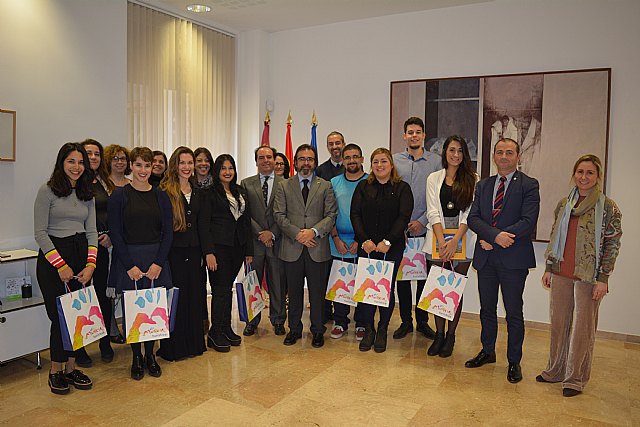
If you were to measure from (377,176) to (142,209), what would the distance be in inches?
71.2

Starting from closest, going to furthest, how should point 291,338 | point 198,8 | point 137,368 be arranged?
1. point 137,368
2. point 291,338
3. point 198,8

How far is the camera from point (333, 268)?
462 cm

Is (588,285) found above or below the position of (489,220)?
below

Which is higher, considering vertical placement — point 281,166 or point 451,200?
point 281,166

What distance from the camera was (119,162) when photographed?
441cm

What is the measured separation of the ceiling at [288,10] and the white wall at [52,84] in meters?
0.70

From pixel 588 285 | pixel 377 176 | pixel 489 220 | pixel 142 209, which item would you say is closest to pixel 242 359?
pixel 142 209

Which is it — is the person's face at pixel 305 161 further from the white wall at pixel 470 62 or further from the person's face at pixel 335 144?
the white wall at pixel 470 62

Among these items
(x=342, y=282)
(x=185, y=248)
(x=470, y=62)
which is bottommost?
(x=342, y=282)

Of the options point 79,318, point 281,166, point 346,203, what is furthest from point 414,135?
point 79,318

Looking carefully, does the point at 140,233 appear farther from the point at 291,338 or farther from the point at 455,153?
the point at 455,153

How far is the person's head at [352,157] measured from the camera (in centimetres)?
456

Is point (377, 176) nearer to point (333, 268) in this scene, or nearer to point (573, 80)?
point (333, 268)

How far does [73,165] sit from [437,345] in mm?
3043
